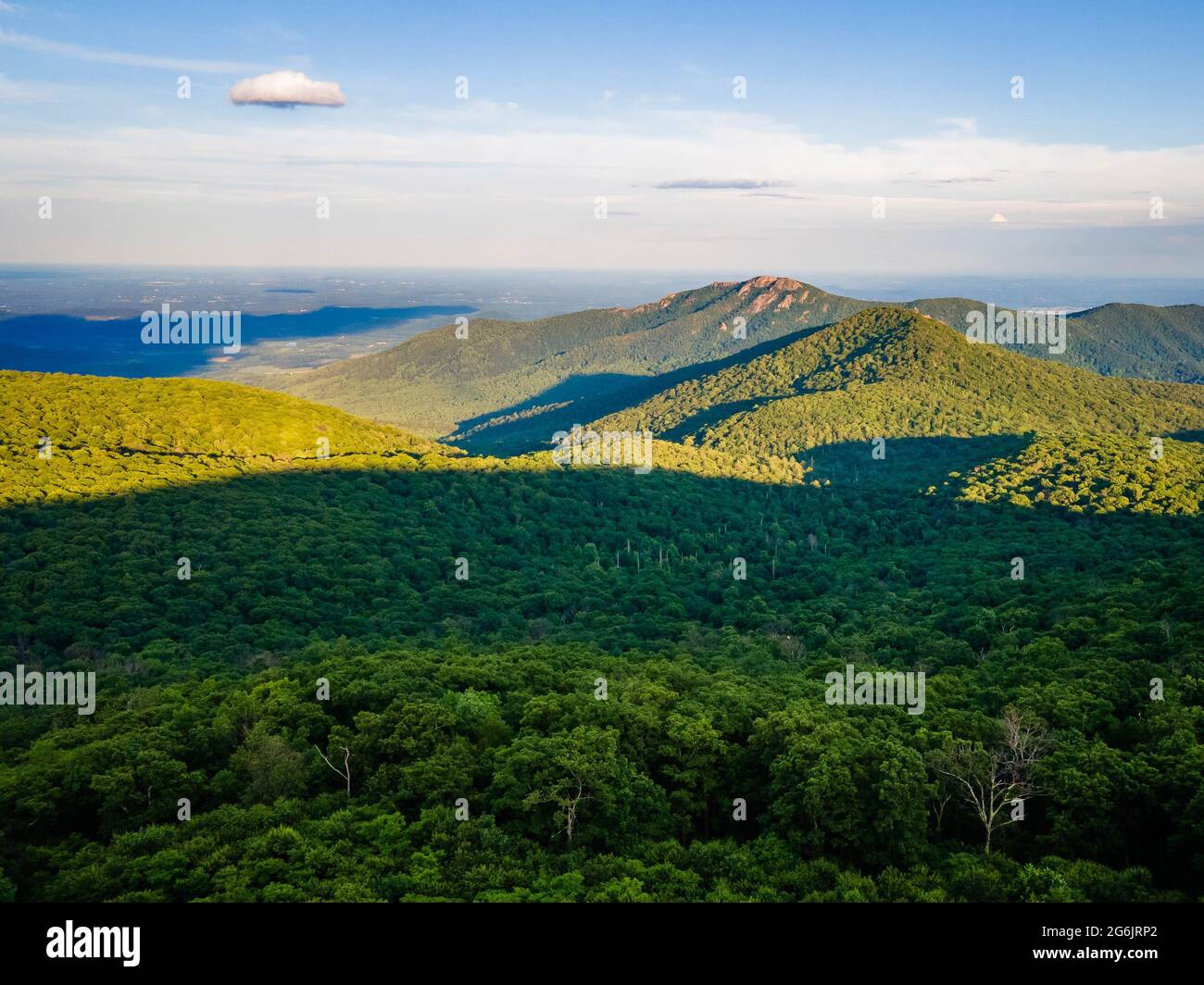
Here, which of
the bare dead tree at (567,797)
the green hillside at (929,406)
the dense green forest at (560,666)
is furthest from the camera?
the green hillside at (929,406)

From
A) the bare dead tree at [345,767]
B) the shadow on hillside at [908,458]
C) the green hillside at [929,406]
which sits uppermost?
the green hillside at [929,406]

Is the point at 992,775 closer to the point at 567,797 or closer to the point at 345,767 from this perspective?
the point at 567,797

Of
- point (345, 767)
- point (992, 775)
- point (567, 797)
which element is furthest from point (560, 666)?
point (992, 775)

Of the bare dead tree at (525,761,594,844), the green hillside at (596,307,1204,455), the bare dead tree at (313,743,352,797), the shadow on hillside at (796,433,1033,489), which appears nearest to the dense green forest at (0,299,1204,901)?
the bare dead tree at (525,761,594,844)

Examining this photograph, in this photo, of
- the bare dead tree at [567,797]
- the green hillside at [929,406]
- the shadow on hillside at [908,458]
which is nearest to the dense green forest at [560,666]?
the bare dead tree at [567,797]

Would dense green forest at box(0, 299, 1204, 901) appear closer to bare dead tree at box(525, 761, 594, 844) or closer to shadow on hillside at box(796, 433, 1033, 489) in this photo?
bare dead tree at box(525, 761, 594, 844)

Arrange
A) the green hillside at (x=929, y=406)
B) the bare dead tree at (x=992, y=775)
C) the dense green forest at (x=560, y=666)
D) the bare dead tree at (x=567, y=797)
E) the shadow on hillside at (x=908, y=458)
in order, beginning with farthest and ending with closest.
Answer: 1. the green hillside at (x=929, y=406)
2. the shadow on hillside at (x=908, y=458)
3. the bare dead tree at (x=992, y=775)
4. the bare dead tree at (x=567, y=797)
5. the dense green forest at (x=560, y=666)

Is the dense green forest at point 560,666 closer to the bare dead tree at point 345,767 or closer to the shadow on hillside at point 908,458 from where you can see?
the bare dead tree at point 345,767
